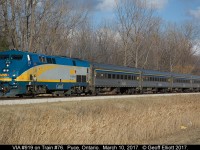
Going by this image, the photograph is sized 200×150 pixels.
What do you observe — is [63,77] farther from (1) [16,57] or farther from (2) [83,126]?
(2) [83,126]

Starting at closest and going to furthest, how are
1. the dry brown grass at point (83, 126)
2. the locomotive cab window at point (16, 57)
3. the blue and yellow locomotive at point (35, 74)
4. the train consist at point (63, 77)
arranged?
the dry brown grass at point (83, 126), the blue and yellow locomotive at point (35, 74), the train consist at point (63, 77), the locomotive cab window at point (16, 57)

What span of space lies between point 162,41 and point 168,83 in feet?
115

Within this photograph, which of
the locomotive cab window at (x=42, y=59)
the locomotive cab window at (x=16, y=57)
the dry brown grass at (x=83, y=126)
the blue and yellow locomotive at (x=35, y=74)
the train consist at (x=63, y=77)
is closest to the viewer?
the dry brown grass at (x=83, y=126)

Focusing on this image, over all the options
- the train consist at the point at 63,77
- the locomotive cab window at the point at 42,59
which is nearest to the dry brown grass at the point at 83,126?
the train consist at the point at 63,77

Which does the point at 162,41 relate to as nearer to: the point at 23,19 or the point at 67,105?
the point at 23,19

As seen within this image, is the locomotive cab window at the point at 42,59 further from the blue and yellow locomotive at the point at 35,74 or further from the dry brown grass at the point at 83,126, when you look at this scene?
the dry brown grass at the point at 83,126

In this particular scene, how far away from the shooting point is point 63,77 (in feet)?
106

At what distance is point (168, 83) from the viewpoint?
57.3m

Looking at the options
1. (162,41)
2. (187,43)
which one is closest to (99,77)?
(162,41)

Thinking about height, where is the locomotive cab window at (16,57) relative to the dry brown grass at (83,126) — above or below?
above

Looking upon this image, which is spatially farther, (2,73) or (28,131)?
(2,73)

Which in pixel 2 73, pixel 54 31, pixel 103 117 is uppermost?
pixel 54 31

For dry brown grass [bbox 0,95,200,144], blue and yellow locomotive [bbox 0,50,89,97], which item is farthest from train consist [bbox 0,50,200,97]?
dry brown grass [bbox 0,95,200,144]

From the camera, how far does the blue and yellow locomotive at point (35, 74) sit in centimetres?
A: 2658
